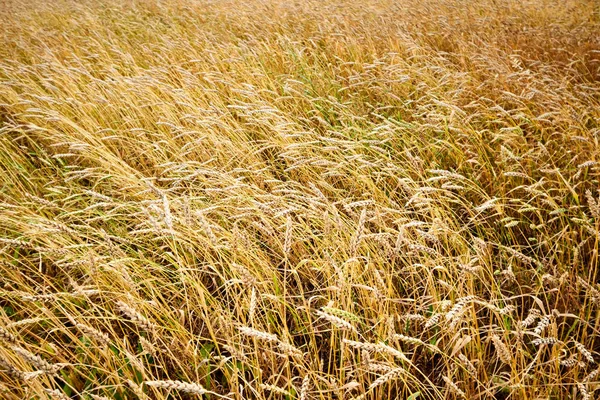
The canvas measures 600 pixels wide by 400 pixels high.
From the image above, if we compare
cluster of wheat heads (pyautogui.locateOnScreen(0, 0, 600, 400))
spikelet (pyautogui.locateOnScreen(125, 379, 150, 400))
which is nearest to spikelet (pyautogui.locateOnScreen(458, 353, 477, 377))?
cluster of wheat heads (pyautogui.locateOnScreen(0, 0, 600, 400))

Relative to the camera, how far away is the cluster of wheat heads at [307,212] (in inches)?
47.1

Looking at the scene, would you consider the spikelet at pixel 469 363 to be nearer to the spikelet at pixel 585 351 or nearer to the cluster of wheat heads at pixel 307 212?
the cluster of wheat heads at pixel 307 212

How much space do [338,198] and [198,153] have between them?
3.34ft

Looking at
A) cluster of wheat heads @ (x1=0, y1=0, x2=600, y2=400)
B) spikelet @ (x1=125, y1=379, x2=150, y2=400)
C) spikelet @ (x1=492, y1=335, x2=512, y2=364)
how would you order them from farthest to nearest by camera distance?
1. cluster of wheat heads @ (x1=0, y1=0, x2=600, y2=400)
2. spikelet @ (x1=492, y1=335, x2=512, y2=364)
3. spikelet @ (x1=125, y1=379, x2=150, y2=400)

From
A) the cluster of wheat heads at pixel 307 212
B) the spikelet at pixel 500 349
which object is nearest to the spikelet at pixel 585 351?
the cluster of wheat heads at pixel 307 212

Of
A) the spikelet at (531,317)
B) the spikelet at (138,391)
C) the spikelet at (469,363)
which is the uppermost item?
the spikelet at (138,391)

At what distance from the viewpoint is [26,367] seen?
3.90 feet

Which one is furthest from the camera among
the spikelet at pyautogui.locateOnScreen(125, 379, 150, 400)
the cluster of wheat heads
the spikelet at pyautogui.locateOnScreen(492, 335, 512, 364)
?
the cluster of wheat heads

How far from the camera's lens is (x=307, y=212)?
5.67 feet

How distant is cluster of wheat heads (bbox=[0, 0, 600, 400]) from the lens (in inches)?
47.1

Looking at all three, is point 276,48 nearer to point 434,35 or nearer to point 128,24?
point 434,35

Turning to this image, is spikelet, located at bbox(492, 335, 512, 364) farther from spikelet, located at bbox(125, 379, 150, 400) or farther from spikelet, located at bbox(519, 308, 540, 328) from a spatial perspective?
spikelet, located at bbox(125, 379, 150, 400)

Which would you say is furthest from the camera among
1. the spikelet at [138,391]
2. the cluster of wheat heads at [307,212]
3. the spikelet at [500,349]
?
the cluster of wheat heads at [307,212]

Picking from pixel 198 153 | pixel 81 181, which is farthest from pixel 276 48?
pixel 81 181
